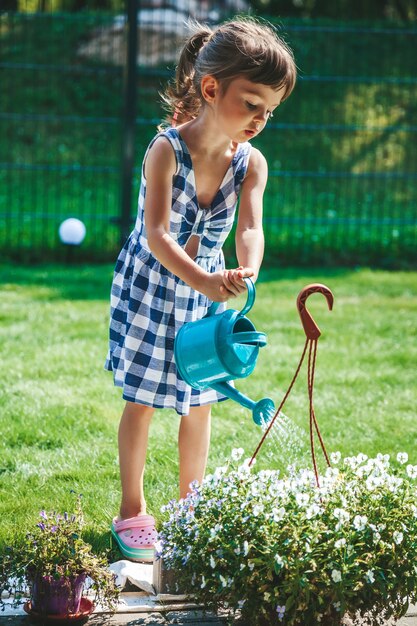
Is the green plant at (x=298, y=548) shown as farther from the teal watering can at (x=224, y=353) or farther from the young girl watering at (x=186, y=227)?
the young girl watering at (x=186, y=227)

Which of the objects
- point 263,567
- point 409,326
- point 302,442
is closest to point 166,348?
point 263,567

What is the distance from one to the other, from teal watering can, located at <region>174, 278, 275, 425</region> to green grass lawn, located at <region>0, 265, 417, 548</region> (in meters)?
0.71

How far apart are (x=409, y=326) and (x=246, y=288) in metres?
3.49

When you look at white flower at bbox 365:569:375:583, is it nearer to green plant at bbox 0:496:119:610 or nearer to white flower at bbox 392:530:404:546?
white flower at bbox 392:530:404:546

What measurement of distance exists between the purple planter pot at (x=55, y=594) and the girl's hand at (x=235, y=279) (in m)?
0.78

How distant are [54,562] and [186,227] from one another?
3.39 feet

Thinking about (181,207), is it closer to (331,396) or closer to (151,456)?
(151,456)

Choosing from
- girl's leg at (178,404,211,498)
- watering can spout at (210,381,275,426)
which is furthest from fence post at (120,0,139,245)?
watering can spout at (210,381,275,426)

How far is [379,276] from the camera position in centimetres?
722

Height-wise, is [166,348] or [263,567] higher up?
[166,348]

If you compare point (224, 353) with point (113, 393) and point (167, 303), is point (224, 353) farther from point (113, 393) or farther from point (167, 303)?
point (113, 393)

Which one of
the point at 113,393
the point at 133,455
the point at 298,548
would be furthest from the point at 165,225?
the point at 113,393

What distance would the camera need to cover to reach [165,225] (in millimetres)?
2594

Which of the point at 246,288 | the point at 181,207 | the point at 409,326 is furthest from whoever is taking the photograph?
the point at 409,326
